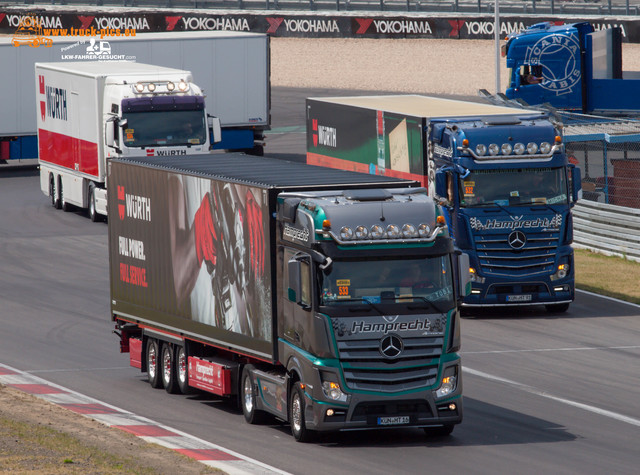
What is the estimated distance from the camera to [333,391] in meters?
15.5

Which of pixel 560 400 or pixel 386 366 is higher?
pixel 386 366

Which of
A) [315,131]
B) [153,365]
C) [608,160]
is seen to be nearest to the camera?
[153,365]

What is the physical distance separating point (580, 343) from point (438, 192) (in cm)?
411

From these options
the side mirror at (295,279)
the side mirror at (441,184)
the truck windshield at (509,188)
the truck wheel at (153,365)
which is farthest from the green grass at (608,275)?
the side mirror at (295,279)

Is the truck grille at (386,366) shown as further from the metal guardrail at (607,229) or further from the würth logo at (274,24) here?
the würth logo at (274,24)

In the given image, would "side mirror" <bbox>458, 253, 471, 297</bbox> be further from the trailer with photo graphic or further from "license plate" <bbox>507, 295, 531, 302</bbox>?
"license plate" <bbox>507, 295, 531, 302</bbox>

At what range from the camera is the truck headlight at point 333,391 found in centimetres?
1545

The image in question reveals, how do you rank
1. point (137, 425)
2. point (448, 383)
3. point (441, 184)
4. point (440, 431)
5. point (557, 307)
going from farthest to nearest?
point (557, 307)
point (441, 184)
point (137, 425)
point (440, 431)
point (448, 383)

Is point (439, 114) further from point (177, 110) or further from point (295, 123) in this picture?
point (295, 123)

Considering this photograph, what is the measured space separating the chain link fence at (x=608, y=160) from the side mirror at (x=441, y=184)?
834 cm

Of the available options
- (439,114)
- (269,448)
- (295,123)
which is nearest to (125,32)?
(295,123)

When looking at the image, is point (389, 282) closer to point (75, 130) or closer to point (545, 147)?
point (545, 147)

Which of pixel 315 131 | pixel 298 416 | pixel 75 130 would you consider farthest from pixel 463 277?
pixel 75 130

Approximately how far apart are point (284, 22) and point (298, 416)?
57.1 meters
